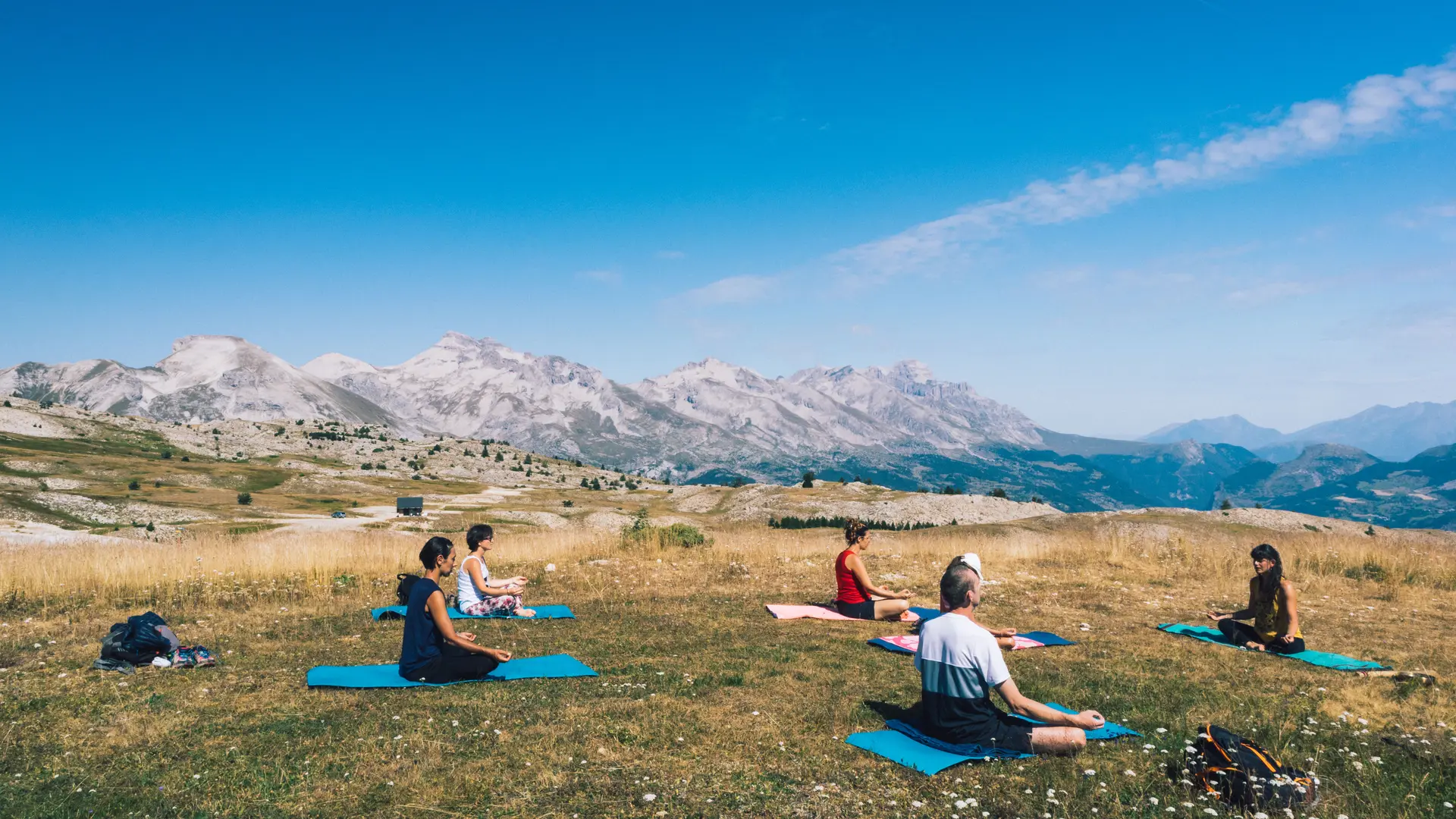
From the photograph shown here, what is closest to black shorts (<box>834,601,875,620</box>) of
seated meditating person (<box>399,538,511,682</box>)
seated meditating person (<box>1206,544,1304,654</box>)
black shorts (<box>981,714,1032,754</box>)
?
seated meditating person (<box>1206,544,1304,654</box>)

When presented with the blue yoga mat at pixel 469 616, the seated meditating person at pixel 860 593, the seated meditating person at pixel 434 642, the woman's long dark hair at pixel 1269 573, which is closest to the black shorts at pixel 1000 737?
the seated meditating person at pixel 434 642

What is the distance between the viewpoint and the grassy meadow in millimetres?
6969

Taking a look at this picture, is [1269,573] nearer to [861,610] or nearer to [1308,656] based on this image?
[1308,656]

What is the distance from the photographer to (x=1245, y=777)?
267 inches

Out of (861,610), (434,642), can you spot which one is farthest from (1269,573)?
(434,642)

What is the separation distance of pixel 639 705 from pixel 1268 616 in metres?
11.4

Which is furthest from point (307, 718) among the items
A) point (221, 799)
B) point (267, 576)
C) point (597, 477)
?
point (597, 477)

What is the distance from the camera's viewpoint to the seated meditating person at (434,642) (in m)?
10.7

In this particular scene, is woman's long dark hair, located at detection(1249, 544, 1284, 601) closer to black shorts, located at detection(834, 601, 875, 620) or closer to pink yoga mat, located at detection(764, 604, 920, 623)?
pink yoga mat, located at detection(764, 604, 920, 623)

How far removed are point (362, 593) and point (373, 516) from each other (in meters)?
65.7

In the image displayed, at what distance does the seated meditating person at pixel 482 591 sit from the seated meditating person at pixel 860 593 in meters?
6.60

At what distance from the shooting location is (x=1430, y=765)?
776 centimetres

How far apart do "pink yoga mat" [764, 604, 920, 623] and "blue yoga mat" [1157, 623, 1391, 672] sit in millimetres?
4991

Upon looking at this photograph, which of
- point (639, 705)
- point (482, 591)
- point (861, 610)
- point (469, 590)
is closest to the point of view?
point (639, 705)
